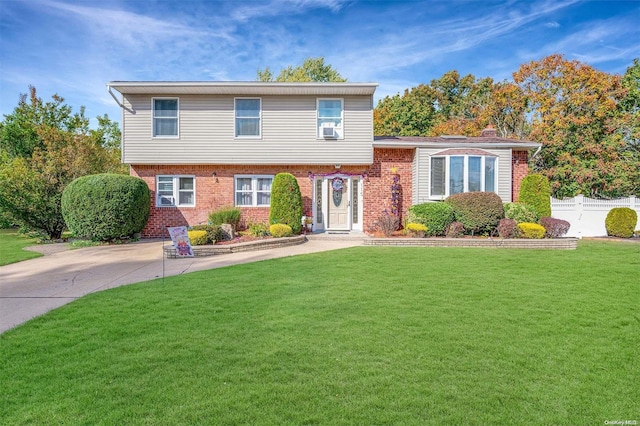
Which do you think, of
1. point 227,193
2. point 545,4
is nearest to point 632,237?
point 545,4

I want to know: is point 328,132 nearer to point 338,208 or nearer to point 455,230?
point 338,208

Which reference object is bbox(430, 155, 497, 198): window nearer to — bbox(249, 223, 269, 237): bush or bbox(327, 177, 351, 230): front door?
bbox(327, 177, 351, 230): front door

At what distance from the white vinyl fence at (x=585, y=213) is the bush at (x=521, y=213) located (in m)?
2.44

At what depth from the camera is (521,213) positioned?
13.0 metres

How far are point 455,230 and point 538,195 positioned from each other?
4170mm

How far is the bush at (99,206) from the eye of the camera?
462 inches

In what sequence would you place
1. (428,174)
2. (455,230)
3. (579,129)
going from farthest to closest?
(579,129) → (428,174) → (455,230)

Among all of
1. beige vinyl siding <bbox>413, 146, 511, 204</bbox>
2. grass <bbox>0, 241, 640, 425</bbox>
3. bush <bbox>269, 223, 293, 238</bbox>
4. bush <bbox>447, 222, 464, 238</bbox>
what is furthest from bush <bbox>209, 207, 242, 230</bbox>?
bush <bbox>447, 222, 464, 238</bbox>

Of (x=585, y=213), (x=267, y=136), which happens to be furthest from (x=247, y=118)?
(x=585, y=213)

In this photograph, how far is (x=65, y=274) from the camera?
7.68 m

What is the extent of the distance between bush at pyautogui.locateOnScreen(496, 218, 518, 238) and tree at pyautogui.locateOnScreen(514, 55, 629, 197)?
11642 millimetres

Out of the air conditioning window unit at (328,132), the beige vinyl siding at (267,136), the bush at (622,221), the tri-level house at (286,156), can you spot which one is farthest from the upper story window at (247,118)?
the bush at (622,221)

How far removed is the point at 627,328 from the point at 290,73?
3462cm

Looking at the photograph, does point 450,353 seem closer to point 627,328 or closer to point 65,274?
point 627,328
